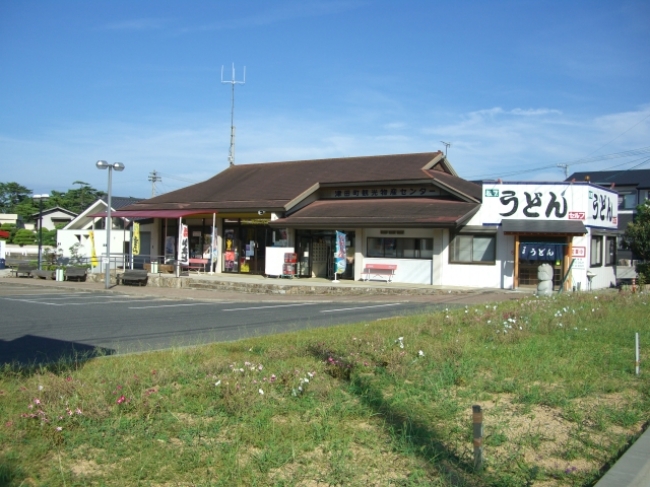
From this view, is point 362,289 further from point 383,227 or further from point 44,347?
point 44,347

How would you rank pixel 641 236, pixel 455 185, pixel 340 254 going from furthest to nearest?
1. pixel 455 185
2. pixel 641 236
3. pixel 340 254

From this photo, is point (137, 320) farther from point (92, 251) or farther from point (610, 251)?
point (610, 251)

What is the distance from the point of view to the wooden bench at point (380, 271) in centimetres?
2696

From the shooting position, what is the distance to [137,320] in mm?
14594

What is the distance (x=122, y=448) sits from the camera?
16.9 feet

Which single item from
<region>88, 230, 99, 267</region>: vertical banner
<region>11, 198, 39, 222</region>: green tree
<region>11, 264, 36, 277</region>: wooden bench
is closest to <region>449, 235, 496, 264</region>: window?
<region>88, 230, 99, 267</region>: vertical banner

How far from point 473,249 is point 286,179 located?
1106 cm

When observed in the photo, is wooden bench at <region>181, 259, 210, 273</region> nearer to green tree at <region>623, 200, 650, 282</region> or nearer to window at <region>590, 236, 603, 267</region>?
window at <region>590, 236, 603, 267</region>

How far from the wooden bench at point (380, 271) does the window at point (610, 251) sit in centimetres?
980

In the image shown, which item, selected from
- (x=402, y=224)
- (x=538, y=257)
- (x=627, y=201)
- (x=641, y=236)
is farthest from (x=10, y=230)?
(x=627, y=201)

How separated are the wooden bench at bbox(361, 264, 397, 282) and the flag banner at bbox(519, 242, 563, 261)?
5248 mm

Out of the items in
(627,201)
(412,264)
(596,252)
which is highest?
(627,201)

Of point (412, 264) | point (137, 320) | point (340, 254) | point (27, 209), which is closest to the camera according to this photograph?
point (137, 320)

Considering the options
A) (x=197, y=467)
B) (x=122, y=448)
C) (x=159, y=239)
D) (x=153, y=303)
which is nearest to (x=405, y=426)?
(x=197, y=467)
